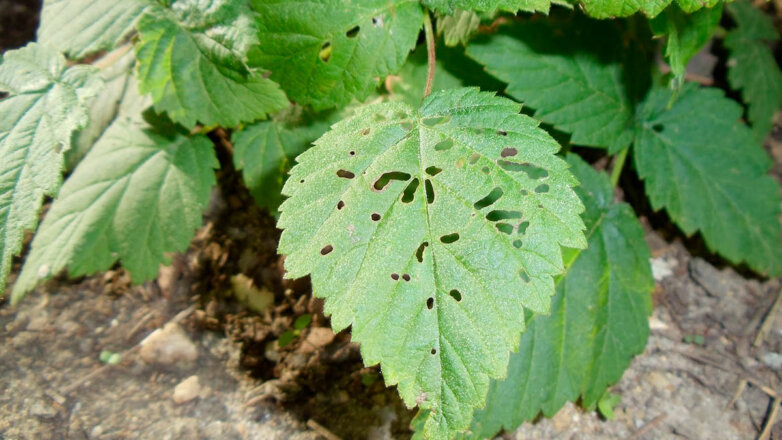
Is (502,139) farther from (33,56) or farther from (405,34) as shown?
(33,56)

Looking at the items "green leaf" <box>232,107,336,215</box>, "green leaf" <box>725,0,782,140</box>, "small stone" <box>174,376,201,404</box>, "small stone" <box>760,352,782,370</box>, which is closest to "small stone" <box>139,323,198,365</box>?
"small stone" <box>174,376,201,404</box>

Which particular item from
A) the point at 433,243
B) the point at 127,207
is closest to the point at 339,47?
the point at 433,243

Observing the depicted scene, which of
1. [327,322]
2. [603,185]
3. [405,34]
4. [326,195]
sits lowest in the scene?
[327,322]

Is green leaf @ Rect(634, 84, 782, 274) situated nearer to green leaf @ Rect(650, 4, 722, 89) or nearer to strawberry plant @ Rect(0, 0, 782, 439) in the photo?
strawberry plant @ Rect(0, 0, 782, 439)

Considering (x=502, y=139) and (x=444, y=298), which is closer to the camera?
(x=444, y=298)

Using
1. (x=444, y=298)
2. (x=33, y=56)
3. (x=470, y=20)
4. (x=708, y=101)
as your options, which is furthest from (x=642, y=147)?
(x=33, y=56)

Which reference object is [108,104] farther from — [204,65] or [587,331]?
[587,331]
